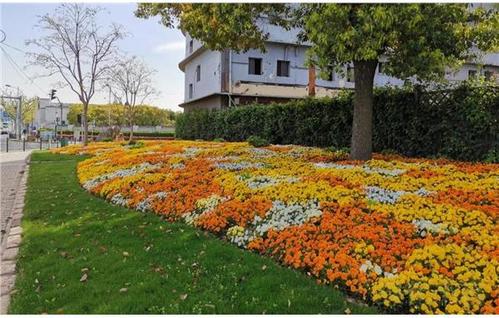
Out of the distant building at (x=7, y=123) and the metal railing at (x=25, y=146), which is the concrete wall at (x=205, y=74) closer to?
the metal railing at (x=25, y=146)

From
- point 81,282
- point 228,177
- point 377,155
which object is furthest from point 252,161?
point 81,282

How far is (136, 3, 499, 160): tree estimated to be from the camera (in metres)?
8.20

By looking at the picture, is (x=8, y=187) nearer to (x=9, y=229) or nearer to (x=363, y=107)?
(x=9, y=229)

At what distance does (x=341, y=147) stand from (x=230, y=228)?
9646mm

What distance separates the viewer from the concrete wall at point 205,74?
33.0 metres

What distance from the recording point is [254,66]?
3347 centimetres

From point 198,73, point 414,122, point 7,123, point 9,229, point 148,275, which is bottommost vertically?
point 9,229

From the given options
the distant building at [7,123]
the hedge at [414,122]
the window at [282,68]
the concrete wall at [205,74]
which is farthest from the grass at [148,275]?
the distant building at [7,123]

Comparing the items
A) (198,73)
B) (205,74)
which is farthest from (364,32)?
(198,73)

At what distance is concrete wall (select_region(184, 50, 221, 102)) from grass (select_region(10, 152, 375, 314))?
26.2 meters

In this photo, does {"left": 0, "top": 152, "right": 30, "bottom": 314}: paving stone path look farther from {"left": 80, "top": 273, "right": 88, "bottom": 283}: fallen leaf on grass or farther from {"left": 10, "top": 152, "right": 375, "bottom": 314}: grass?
{"left": 80, "top": 273, "right": 88, "bottom": 283}: fallen leaf on grass

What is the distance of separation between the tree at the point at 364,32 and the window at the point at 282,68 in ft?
66.4

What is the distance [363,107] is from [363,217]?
227 inches

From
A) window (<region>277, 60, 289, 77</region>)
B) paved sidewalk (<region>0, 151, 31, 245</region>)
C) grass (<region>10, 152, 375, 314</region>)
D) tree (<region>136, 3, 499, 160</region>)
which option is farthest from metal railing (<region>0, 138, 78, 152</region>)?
grass (<region>10, 152, 375, 314</region>)
